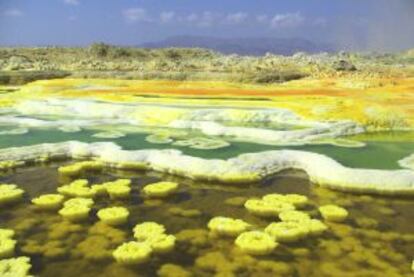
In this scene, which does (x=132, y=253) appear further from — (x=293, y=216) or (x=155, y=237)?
(x=293, y=216)

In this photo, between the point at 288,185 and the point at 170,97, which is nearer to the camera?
the point at 288,185

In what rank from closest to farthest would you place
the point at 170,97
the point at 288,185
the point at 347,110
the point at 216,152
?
1. the point at 288,185
2. the point at 216,152
3. the point at 347,110
4. the point at 170,97

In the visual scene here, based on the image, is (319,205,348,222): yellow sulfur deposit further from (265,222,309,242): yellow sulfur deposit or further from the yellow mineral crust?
the yellow mineral crust

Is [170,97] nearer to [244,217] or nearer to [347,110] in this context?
[347,110]

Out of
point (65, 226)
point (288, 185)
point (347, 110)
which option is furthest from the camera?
point (347, 110)

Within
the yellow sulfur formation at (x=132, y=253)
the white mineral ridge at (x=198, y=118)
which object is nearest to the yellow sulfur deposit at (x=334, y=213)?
the yellow sulfur formation at (x=132, y=253)

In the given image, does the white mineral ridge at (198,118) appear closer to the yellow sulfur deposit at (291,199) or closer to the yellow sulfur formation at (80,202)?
the yellow sulfur deposit at (291,199)

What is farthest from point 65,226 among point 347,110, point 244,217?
point 347,110
